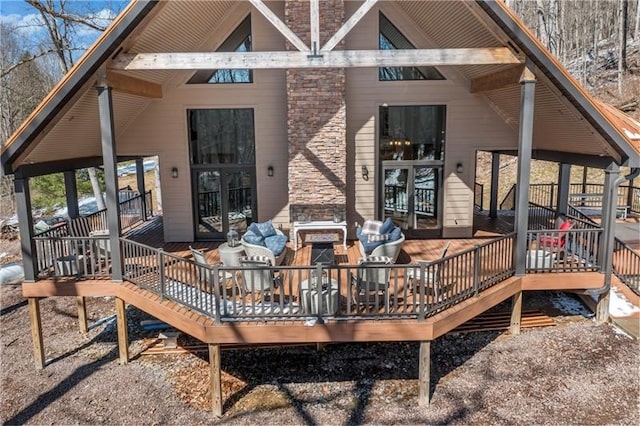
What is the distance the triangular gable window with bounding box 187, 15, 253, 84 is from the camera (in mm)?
10570

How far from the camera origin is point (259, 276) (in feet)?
22.8

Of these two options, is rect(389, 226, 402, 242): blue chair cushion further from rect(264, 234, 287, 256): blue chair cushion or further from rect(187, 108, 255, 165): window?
rect(187, 108, 255, 165): window

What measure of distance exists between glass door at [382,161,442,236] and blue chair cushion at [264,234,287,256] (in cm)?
335

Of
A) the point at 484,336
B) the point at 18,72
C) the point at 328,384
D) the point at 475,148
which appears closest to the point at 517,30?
the point at 475,148

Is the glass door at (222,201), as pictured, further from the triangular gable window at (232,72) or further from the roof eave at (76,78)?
the roof eave at (76,78)

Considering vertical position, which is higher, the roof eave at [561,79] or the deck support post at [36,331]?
the roof eave at [561,79]

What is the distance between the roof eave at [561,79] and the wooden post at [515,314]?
3087 mm

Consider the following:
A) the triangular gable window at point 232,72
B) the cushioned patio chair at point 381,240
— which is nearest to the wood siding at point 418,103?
the cushioned patio chair at point 381,240

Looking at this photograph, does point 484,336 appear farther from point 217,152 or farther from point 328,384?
point 217,152

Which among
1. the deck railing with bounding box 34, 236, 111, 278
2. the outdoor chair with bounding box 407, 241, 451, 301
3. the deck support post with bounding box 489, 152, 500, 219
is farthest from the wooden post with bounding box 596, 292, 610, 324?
the deck railing with bounding box 34, 236, 111, 278

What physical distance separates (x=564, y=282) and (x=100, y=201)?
1598 centimetres

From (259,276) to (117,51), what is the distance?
4.32 meters

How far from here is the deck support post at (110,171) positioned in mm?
7156

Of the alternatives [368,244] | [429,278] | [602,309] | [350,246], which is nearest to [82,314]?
[350,246]
